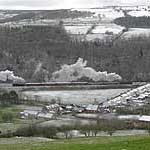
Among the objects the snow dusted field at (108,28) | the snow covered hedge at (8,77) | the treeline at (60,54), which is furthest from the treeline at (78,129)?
the snow dusted field at (108,28)

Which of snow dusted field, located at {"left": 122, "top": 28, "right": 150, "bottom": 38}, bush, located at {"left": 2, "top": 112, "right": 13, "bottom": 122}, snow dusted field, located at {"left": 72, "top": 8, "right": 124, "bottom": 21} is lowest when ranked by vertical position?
bush, located at {"left": 2, "top": 112, "right": 13, "bottom": 122}

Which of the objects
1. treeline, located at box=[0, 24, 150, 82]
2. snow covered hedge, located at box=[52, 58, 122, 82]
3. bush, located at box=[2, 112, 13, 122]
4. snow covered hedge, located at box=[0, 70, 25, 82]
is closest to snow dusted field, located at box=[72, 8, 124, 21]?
treeline, located at box=[0, 24, 150, 82]

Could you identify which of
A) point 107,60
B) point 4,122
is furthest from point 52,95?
point 107,60

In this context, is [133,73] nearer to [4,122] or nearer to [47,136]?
[4,122]

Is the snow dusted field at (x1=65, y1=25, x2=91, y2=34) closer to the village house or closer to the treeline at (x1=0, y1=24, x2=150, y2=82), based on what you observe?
the treeline at (x1=0, y1=24, x2=150, y2=82)

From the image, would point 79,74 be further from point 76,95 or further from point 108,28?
point 108,28
